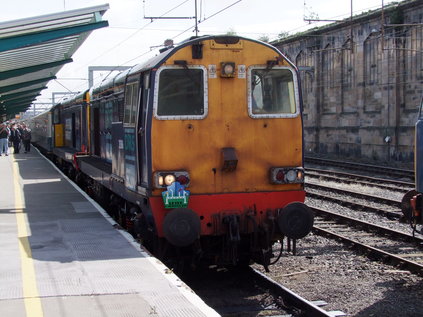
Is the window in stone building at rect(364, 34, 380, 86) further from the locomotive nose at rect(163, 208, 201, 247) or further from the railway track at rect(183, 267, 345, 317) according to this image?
the locomotive nose at rect(163, 208, 201, 247)

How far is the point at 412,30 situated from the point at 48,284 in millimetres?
24963

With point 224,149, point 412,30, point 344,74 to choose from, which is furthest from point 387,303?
point 344,74

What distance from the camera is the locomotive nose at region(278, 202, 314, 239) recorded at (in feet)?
25.9

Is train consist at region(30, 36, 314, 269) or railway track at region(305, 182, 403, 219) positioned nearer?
train consist at region(30, 36, 314, 269)

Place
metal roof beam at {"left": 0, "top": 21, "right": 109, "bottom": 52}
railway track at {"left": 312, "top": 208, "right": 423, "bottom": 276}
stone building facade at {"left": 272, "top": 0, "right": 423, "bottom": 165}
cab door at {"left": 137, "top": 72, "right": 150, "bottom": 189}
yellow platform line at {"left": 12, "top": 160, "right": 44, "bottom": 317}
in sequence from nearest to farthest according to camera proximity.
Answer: yellow platform line at {"left": 12, "top": 160, "right": 44, "bottom": 317}, cab door at {"left": 137, "top": 72, "right": 150, "bottom": 189}, railway track at {"left": 312, "top": 208, "right": 423, "bottom": 276}, metal roof beam at {"left": 0, "top": 21, "right": 109, "bottom": 52}, stone building facade at {"left": 272, "top": 0, "right": 423, "bottom": 165}

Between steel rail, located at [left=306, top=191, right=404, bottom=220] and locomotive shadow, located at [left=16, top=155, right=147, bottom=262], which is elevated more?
locomotive shadow, located at [left=16, top=155, right=147, bottom=262]

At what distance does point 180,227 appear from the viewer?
7.52 meters

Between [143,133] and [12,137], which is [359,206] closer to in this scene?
[143,133]

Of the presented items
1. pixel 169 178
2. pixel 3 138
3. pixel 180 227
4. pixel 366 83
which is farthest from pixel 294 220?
pixel 366 83

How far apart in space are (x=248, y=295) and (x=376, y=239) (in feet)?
12.6

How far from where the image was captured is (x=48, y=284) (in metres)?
6.38

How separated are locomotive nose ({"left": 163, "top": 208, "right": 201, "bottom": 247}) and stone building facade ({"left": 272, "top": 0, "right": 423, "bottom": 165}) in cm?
1908

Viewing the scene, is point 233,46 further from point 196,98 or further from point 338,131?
point 338,131

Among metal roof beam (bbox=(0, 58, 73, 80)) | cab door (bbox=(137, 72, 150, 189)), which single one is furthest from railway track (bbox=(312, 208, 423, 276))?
metal roof beam (bbox=(0, 58, 73, 80))
